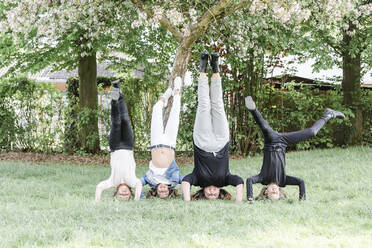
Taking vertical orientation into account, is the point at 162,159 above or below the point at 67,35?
below

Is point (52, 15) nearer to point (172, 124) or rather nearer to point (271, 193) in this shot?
point (172, 124)

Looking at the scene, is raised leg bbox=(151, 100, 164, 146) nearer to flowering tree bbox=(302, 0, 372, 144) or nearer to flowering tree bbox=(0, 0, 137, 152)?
flowering tree bbox=(0, 0, 137, 152)

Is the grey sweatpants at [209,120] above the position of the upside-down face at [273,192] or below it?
above

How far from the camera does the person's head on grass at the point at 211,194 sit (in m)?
5.43

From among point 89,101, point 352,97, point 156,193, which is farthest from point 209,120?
Answer: point 352,97

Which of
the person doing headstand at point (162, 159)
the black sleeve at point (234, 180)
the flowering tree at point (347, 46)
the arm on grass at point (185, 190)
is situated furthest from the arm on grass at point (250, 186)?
the flowering tree at point (347, 46)

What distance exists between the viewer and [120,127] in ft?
18.0

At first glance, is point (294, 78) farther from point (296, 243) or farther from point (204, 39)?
point (296, 243)

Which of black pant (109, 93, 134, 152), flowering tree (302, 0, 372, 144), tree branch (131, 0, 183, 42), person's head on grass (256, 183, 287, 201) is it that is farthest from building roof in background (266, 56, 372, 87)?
black pant (109, 93, 134, 152)

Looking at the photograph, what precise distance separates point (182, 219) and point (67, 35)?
620cm

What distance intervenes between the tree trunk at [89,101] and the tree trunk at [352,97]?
7180 mm

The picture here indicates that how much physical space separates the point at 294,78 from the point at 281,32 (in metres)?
3.04

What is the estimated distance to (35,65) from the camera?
9289 mm

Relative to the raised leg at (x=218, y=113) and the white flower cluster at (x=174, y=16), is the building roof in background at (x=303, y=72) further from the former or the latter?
the raised leg at (x=218, y=113)
